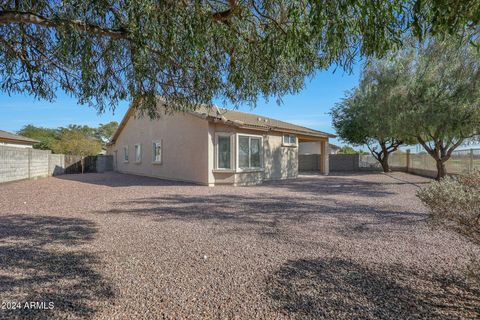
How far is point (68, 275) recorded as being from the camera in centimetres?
336

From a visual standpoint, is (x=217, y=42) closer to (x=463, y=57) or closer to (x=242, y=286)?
(x=242, y=286)

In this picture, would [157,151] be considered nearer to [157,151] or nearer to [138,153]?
[157,151]

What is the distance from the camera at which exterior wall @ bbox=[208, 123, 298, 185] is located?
1301 cm

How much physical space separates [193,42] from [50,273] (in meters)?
3.65

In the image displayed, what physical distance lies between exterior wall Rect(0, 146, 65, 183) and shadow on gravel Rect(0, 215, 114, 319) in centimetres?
925

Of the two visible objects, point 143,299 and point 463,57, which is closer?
point 143,299

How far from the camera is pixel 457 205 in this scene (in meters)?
2.92

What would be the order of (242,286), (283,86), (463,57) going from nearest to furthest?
1. (242,286)
2. (283,86)
3. (463,57)

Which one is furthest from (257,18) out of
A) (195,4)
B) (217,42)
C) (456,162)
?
(456,162)

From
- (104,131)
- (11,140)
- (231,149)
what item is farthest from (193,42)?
(104,131)

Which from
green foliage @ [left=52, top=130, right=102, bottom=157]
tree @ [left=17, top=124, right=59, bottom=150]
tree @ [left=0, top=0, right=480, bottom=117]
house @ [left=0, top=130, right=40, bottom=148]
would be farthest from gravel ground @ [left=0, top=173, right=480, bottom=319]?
tree @ [left=17, top=124, right=59, bottom=150]

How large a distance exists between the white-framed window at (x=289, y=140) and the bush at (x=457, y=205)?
13.1 m

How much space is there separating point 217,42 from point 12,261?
183 inches

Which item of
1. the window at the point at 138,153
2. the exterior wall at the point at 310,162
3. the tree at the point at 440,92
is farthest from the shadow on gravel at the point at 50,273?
the exterior wall at the point at 310,162
